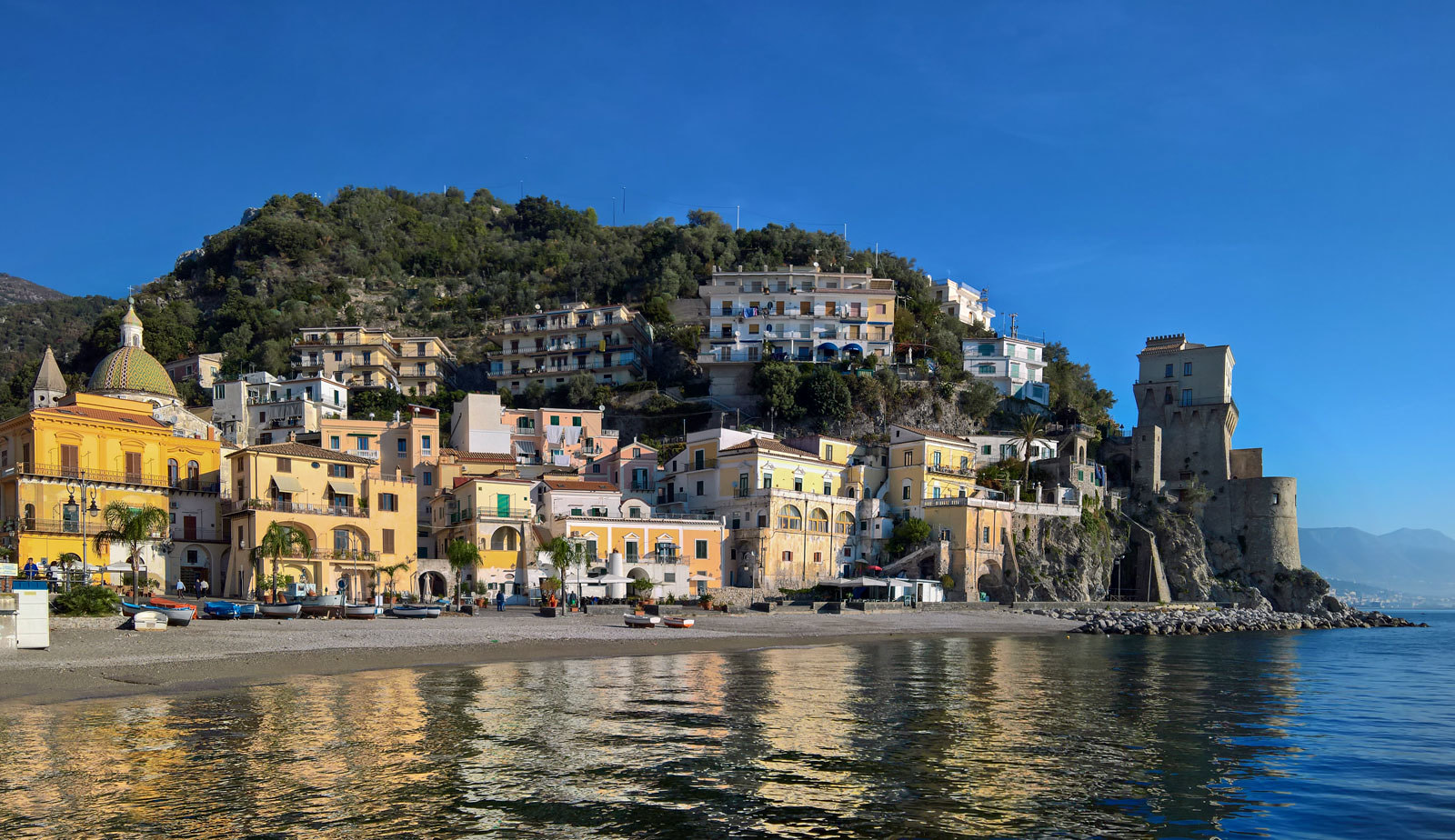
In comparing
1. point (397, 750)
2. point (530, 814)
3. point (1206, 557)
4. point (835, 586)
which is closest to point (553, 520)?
point (835, 586)

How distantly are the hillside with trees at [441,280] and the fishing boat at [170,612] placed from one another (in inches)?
1860

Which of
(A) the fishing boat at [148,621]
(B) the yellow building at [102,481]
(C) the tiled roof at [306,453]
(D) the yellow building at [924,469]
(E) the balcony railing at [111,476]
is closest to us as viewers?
(A) the fishing boat at [148,621]

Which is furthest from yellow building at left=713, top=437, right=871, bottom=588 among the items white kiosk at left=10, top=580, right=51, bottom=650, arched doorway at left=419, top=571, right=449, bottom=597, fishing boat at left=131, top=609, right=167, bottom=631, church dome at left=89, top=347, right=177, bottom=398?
white kiosk at left=10, top=580, right=51, bottom=650

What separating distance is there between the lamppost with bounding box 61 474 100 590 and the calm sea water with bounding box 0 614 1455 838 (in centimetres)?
2468

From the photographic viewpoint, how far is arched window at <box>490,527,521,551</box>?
180 feet

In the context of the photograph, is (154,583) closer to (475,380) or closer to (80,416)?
(80,416)

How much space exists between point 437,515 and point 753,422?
2693 centimetres

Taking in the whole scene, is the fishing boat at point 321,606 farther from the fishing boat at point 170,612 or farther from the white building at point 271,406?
the white building at point 271,406

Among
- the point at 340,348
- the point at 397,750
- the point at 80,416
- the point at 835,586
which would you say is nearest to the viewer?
the point at 397,750

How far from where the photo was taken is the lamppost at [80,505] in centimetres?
4516

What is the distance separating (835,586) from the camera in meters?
58.8

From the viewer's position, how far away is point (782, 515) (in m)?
60.2

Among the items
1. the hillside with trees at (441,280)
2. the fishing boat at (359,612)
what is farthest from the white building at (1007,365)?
the fishing boat at (359,612)

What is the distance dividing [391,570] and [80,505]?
1337 cm
